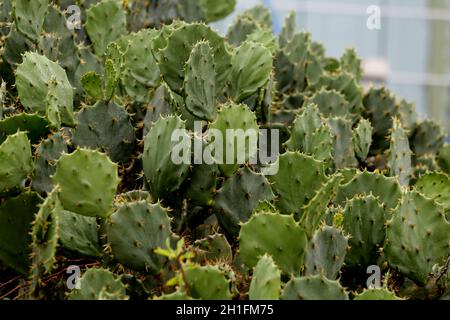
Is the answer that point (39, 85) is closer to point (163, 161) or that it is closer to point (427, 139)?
point (163, 161)

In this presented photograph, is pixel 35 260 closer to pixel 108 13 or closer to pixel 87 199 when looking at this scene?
pixel 87 199

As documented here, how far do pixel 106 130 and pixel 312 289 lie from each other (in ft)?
3.19

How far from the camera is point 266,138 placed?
127 inches

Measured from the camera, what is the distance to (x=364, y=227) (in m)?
2.67

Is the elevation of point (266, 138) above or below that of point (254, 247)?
above

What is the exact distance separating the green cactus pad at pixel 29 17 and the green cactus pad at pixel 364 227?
126cm

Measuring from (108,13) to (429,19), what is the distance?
50.7 ft

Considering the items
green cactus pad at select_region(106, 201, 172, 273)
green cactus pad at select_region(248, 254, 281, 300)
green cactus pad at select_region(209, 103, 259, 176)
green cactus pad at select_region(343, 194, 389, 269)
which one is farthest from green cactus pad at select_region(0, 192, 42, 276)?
green cactus pad at select_region(343, 194, 389, 269)

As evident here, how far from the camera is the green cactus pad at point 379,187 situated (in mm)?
2850

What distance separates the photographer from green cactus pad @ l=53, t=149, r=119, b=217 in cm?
242

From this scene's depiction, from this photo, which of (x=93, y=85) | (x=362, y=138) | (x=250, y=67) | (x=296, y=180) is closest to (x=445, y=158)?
(x=362, y=138)

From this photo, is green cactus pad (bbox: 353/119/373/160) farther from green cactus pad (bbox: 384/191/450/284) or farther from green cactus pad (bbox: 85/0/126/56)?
green cactus pad (bbox: 85/0/126/56)

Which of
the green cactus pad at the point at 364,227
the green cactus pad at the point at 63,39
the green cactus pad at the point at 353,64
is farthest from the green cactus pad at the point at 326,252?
the green cactus pad at the point at 353,64
